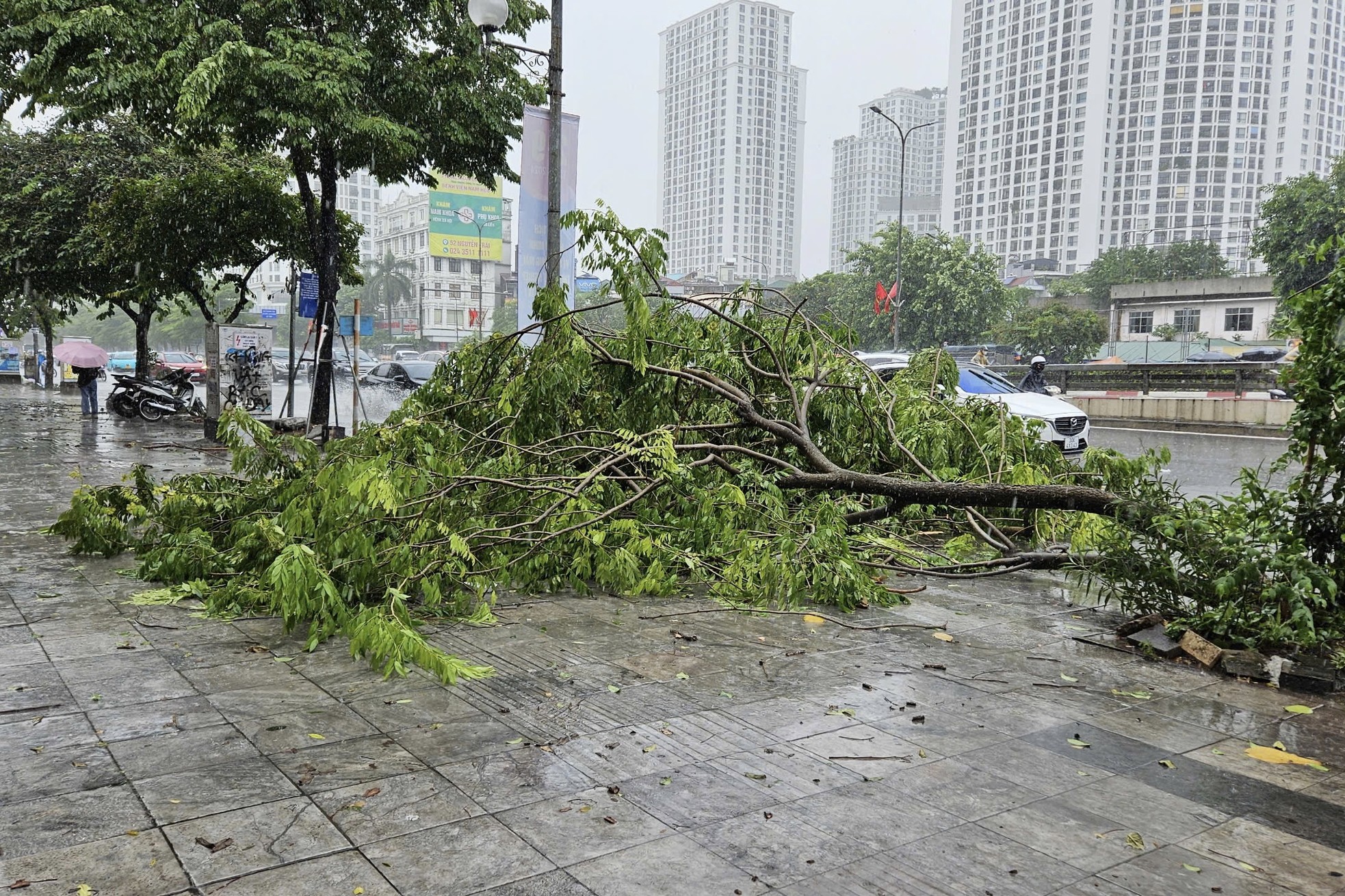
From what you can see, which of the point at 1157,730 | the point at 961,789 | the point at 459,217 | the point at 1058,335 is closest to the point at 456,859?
the point at 961,789

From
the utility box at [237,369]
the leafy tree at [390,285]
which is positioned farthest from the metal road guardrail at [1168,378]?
the leafy tree at [390,285]

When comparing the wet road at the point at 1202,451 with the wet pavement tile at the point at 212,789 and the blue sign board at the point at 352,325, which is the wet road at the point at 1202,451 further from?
the blue sign board at the point at 352,325

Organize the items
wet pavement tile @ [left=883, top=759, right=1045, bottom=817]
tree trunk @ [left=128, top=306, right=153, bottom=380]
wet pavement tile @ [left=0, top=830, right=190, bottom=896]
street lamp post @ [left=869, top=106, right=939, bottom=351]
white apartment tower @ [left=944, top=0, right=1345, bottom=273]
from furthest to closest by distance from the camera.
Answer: white apartment tower @ [left=944, top=0, right=1345, bottom=273], street lamp post @ [left=869, top=106, right=939, bottom=351], tree trunk @ [left=128, top=306, right=153, bottom=380], wet pavement tile @ [left=883, top=759, right=1045, bottom=817], wet pavement tile @ [left=0, top=830, right=190, bottom=896]

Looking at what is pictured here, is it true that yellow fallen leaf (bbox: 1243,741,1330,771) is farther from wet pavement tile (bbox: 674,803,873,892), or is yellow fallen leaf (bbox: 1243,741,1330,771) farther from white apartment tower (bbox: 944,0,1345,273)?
white apartment tower (bbox: 944,0,1345,273)

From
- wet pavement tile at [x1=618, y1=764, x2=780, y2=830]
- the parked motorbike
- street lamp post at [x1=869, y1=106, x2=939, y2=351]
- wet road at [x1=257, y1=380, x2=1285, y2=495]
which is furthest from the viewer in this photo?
street lamp post at [x1=869, y1=106, x2=939, y2=351]

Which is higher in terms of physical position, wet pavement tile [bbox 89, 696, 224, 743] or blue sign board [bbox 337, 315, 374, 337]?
blue sign board [bbox 337, 315, 374, 337]

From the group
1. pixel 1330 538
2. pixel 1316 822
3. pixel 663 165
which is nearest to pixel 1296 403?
pixel 1330 538

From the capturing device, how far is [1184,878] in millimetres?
3100

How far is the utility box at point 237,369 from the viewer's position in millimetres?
18984

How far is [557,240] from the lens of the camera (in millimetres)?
12352

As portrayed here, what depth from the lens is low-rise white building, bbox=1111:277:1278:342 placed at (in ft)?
186

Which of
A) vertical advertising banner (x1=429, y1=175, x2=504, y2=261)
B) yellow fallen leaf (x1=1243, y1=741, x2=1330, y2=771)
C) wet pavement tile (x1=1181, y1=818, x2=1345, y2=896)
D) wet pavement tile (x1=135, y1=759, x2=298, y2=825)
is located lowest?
yellow fallen leaf (x1=1243, y1=741, x2=1330, y2=771)

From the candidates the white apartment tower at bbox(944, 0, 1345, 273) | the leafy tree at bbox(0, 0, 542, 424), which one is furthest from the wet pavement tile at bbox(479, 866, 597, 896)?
the white apartment tower at bbox(944, 0, 1345, 273)

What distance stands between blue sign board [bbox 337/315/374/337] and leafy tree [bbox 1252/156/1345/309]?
35613 millimetres
